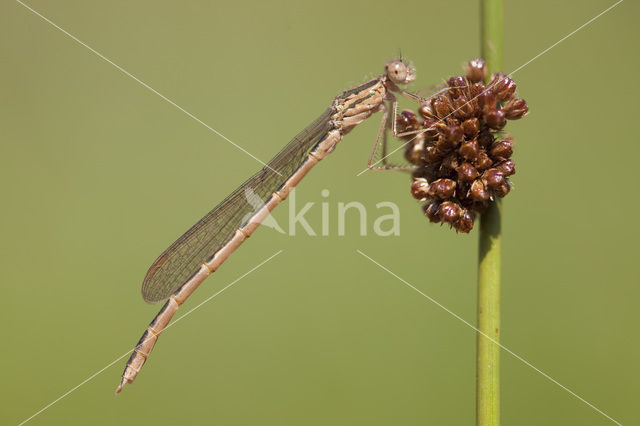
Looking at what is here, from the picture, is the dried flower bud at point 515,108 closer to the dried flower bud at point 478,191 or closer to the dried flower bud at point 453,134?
the dried flower bud at point 453,134

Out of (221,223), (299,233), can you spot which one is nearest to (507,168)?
(221,223)

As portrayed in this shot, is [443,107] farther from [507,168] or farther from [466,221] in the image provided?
[466,221]

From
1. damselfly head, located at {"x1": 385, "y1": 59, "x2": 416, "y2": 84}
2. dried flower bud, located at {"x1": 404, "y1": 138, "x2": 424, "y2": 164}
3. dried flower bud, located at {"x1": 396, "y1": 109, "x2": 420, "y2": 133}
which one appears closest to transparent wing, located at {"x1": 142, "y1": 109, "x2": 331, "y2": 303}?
damselfly head, located at {"x1": 385, "y1": 59, "x2": 416, "y2": 84}

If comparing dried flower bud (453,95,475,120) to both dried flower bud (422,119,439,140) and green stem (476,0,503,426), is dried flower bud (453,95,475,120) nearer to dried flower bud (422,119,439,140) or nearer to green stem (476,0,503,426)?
dried flower bud (422,119,439,140)

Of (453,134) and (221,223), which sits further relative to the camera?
(221,223)

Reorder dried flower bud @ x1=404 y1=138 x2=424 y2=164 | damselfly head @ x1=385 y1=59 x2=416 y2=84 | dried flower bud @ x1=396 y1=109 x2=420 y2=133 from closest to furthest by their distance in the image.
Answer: dried flower bud @ x1=404 y1=138 x2=424 y2=164, dried flower bud @ x1=396 y1=109 x2=420 y2=133, damselfly head @ x1=385 y1=59 x2=416 y2=84

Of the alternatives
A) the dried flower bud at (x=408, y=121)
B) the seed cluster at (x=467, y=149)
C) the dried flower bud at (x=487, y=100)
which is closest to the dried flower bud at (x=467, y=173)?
the seed cluster at (x=467, y=149)

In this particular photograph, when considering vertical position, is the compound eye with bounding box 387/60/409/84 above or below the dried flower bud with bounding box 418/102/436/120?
above
